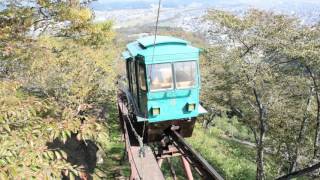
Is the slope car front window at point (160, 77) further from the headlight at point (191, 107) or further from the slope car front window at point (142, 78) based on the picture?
the headlight at point (191, 107)

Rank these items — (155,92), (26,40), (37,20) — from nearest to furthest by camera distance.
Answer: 1. (155,92)
2. (26,40)
3. (37,20)

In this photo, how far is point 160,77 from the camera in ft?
37.2

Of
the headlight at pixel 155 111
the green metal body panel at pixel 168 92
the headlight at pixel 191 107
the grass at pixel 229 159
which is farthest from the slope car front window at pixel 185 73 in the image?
the grass at pixel 229 159

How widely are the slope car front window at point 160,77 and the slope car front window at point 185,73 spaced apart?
22 cm

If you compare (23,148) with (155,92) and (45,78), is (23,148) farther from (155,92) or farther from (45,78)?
(45,78)

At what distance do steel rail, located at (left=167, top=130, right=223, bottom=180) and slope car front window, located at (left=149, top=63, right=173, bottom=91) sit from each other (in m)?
1.50

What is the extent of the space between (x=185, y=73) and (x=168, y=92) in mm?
745

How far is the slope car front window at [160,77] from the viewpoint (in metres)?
11.2

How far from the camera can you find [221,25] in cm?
1950

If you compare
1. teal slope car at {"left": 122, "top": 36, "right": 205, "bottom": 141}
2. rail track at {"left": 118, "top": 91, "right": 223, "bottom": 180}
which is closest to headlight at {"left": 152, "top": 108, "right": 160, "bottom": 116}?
teal slope car at {"left": 122, "top": 36, "right": 205, "bottom": 141}

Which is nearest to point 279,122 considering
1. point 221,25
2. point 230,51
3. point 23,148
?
point 230,51

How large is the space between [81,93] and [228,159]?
12829 millimetres

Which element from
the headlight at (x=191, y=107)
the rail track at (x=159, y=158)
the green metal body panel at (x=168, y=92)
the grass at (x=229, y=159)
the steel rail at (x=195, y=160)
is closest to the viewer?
the steel rail at (x=195, y=160)

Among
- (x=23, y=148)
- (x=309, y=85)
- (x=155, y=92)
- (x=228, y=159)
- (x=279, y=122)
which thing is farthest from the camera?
(x=228, y=159)
